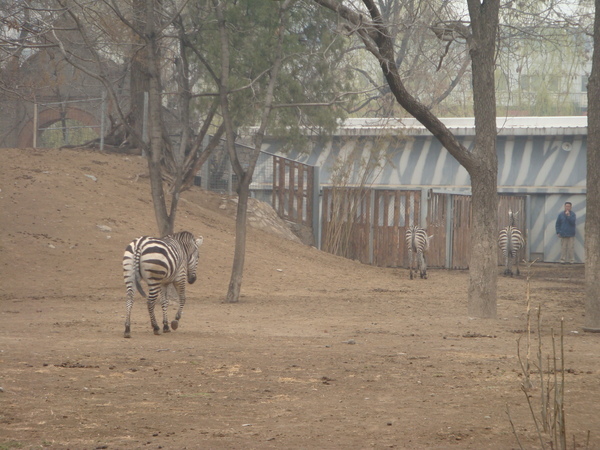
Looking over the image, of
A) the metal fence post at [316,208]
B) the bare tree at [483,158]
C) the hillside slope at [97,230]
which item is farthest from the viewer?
the metal fence post at [316,208]

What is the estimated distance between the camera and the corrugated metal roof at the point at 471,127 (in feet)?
96.3

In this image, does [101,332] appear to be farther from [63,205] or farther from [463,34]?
[63,205]

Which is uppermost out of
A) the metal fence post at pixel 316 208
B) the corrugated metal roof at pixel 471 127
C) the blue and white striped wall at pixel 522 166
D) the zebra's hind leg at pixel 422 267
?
the corrugated metal roof at pixel 471 127

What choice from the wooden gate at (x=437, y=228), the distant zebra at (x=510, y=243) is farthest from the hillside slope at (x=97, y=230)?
the distant zebra at (x=510, y=243)

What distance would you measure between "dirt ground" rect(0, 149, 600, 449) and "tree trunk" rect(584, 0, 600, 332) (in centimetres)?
56

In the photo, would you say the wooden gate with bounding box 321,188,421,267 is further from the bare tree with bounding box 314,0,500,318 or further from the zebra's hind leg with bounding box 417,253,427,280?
the bare tree with bounding box 314,0,500,318

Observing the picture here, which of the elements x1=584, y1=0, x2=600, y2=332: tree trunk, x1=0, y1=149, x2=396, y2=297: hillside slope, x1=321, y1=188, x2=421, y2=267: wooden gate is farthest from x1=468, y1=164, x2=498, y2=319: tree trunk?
Answer: x1=321, y1=188, x2=421, y2=267: wooden gate

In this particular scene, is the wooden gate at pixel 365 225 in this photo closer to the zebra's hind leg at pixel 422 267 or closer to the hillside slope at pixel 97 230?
the hillside slope at pixel 97 230

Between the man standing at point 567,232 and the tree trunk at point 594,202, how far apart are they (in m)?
18.1

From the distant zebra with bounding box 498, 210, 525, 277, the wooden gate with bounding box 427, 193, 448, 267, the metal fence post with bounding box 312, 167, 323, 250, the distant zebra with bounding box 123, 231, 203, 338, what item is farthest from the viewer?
the metal fence post with bounding box 312, 167, 323, 250

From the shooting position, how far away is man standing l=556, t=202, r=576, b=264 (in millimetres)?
29422

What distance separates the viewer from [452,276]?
24.4 m

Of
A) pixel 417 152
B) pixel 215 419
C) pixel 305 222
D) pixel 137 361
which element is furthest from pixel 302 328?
pixel 417 152

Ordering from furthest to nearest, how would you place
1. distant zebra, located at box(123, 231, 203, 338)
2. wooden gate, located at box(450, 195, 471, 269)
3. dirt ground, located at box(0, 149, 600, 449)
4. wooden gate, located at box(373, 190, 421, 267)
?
wooden gate, located at box(450, 195, 471, 269) < wooden gate, located at box(373, 190, 421, 267) < distant zebra, located at box(123, 231, 203, 338) < dirt ground, located at box(0, 149, 600, 449)
